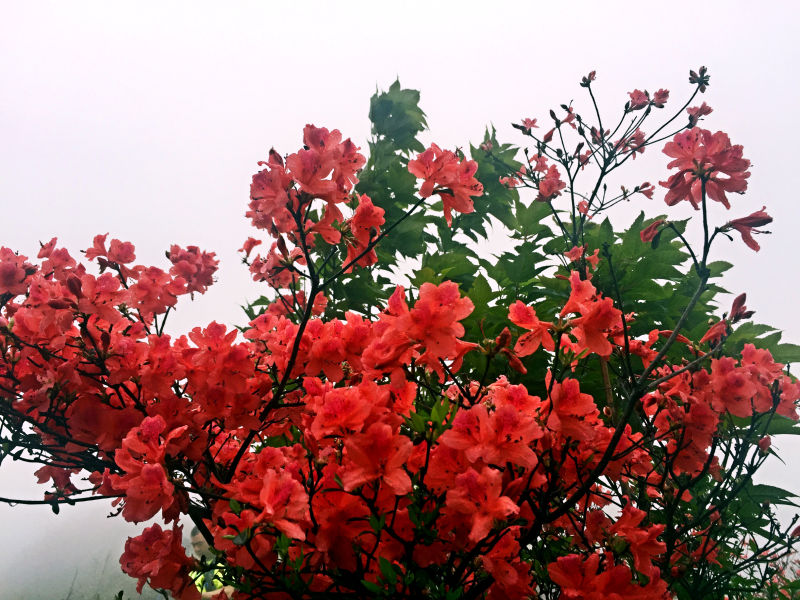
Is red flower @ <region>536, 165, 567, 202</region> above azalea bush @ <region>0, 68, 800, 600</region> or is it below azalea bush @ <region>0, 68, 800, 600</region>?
above

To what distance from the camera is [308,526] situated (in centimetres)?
94

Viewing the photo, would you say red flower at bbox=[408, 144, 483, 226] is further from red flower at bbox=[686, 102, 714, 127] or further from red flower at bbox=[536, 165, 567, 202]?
red flower at bbox=[686, 102, 714, 127]

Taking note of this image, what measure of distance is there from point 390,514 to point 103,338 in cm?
80

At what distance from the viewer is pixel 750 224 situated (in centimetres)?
112

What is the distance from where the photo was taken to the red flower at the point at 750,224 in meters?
1.11

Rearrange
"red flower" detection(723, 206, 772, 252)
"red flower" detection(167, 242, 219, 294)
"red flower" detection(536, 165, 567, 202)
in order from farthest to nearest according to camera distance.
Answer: "red flower" detection(536, 165, 567, 202) → "red flower" detection(167, 242, 219, 294) → "red flower" detection(723, 206, 772, 252)

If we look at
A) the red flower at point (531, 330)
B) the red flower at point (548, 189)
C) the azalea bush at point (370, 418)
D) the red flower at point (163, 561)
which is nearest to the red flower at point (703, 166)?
the azalea bush at point (370, 418)

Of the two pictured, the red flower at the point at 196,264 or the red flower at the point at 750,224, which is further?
the red flower at the point at 196,264

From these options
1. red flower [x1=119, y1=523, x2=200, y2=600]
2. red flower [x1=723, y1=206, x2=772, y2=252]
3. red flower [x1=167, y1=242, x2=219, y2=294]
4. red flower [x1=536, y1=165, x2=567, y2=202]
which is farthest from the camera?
red flower [x1=536, y1=165, x2=567, y2=202]

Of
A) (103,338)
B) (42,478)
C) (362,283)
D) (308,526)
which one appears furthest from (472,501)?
(362,283)

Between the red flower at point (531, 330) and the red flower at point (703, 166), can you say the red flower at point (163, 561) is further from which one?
the red flower at point (703, 166)

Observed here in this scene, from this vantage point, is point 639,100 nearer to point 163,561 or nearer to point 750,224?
point 750,224

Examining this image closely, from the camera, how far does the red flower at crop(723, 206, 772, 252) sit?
1106 mm

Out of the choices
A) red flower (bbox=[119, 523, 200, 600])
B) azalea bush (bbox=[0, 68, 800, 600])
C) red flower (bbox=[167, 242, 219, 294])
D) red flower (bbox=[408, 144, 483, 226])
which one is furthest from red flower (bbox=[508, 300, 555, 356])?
red flower (bbox=[167, 242, 219, 294])
